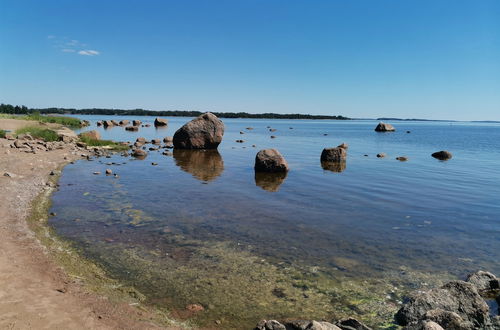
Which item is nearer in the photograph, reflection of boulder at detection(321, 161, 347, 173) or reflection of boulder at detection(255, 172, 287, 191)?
reflection of boulder at detection(255, 172, 287, 191)

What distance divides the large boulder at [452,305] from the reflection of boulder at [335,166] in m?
20.6

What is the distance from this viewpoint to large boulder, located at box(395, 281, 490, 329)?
286 inches

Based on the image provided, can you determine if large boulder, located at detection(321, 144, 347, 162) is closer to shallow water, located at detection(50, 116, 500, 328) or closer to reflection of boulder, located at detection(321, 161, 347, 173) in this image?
reflection of boulder, located at detection(321, 161, 347, 173)

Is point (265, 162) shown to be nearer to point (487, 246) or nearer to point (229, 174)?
point (229, 174)

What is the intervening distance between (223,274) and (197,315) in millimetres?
2012

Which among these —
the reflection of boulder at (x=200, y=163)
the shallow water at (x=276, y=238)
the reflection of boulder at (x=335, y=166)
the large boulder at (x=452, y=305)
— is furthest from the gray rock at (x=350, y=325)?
the reflection of boulder at (x=335, y=166)

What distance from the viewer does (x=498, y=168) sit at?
3341 centimetres

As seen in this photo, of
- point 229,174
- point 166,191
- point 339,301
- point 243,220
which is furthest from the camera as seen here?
point 229,174

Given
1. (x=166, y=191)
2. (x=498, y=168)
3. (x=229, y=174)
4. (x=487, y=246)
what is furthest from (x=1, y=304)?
(x=498, y=168)

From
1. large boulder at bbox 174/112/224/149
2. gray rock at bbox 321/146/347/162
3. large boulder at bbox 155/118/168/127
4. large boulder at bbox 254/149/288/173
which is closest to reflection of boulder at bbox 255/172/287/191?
large boulder at bbox 254/149/288/173

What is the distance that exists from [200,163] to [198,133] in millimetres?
10370

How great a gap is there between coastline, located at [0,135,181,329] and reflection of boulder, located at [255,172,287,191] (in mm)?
11666

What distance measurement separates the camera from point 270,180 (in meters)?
23.2

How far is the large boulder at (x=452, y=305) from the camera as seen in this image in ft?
23.9
